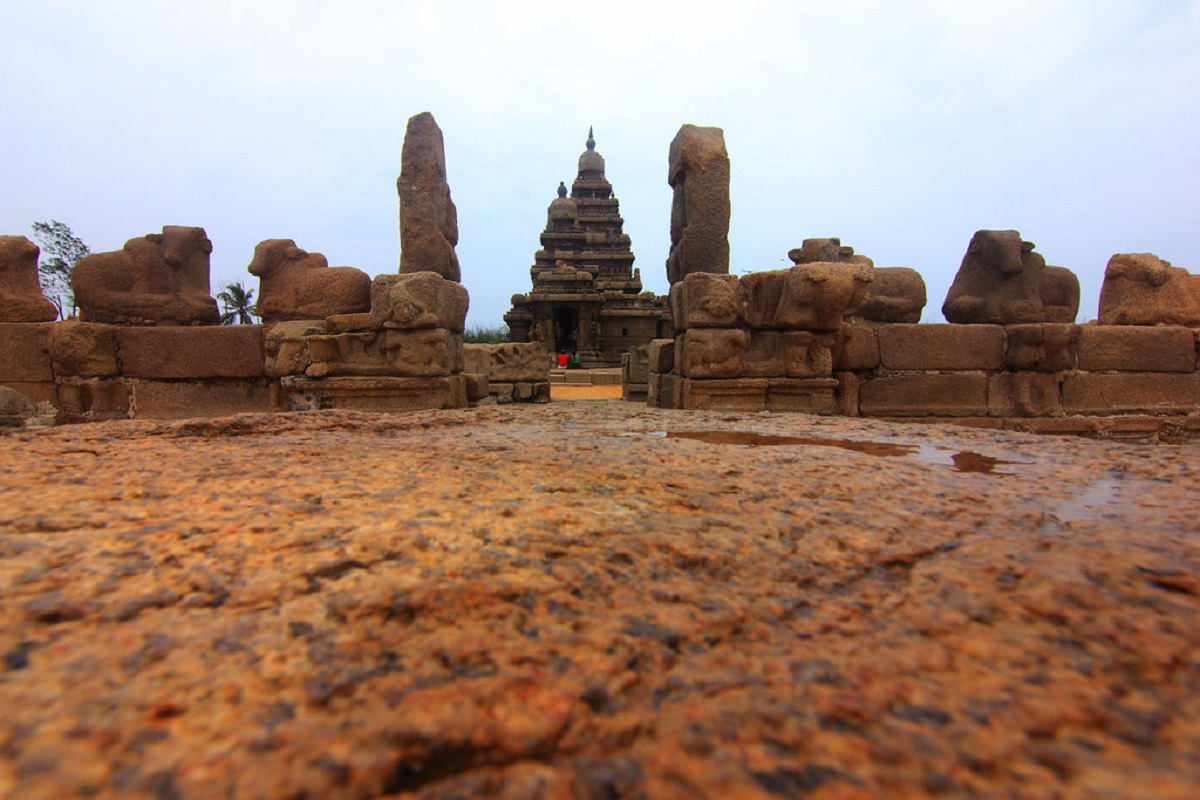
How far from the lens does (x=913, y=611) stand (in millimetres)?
908

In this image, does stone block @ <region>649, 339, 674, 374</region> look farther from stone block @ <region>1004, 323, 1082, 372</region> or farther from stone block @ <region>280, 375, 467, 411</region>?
stone block @ <region>1004, 323, 1082, 372</region>

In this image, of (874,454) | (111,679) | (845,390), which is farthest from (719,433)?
(845,390)

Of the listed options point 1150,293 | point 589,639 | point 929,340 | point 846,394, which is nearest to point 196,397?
point 589,639

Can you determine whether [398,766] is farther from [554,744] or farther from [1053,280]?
[1053,280]

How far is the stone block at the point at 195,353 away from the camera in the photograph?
5.20 metres

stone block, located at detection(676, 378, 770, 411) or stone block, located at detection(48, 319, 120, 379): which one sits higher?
stone block, located at detection(48, 319, 120, 379)

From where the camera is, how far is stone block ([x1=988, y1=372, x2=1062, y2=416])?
→ 5.67 m

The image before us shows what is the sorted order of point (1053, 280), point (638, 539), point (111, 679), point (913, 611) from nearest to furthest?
point (111, 679) < point (913, 611) < point (638, 539) < point (1053, 280)

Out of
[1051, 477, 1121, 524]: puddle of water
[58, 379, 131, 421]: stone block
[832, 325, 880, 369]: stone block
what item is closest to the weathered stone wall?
[58, 379, 131, 421]: stone block

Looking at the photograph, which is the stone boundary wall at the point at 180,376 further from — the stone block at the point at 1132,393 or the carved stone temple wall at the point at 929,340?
the stone block at the point at 1132,393

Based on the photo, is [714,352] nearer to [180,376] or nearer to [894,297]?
[894,297]

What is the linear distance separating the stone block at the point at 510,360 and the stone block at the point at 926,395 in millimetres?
3634

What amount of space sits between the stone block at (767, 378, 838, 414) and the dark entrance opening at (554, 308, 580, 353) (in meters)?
13.0

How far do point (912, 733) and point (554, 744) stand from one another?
1.23ft
